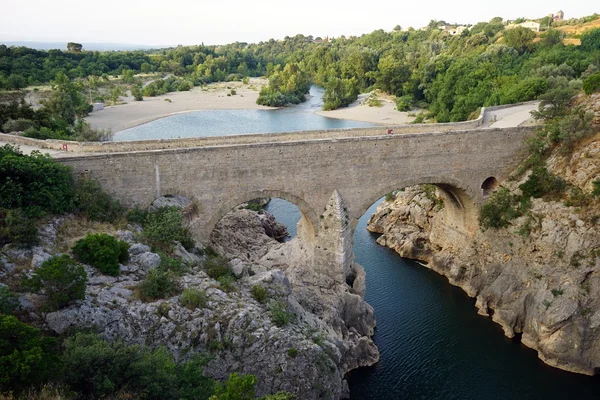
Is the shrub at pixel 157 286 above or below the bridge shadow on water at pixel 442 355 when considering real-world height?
above

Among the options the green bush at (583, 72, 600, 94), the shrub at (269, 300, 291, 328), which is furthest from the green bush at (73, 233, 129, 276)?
the green bush at (583, 72, 600, 94)

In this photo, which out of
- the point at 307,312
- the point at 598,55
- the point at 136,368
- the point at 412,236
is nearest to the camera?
the point at 136,368

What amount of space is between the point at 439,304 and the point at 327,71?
226 feet

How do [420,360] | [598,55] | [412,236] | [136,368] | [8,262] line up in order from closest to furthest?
[136,368], [8,262], [420,360], [412,236], [598,55]

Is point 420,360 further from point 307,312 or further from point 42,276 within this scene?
point 42,276

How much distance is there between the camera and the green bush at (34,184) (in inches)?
569

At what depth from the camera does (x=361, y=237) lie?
1154 inches

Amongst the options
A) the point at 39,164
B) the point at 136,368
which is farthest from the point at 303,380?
the point at 39,164

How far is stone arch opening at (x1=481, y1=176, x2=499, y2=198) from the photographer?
2285 cm

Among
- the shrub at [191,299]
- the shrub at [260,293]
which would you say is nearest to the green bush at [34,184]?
the shrub at [191,299]

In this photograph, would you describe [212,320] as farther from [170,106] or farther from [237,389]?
[170,106]

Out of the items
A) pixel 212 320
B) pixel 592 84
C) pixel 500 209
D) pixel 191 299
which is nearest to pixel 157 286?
pixel 191 299

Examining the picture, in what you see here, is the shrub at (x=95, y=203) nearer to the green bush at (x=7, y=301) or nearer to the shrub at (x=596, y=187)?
the green bush at (x=7, y=301)

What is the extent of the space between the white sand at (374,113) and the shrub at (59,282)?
139ft
